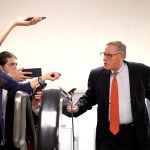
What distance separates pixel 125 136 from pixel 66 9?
2.04 metres

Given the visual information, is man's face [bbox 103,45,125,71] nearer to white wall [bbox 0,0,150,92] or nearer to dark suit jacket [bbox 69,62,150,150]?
dark suit jacket [bbox 69,62,150,150]

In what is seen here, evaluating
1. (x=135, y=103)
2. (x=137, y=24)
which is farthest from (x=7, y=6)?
(x=135, y=103)

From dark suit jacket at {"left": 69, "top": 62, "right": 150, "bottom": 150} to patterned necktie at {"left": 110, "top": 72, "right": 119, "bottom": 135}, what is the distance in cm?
5

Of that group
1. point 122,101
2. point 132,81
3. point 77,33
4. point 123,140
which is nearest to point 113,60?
point 132,81

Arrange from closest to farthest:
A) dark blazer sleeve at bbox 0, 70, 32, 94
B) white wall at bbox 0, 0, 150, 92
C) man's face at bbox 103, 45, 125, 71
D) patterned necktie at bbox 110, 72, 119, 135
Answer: dark blazer sleeve at bbox 0, 70, 32, 94 < patterned necktie at bbox 110, 72, 119, 135 < man's face at bbox 103, 45, 125, 71 < white wall at bbox 0, 0, 150, 92

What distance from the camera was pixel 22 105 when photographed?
1.03 meters

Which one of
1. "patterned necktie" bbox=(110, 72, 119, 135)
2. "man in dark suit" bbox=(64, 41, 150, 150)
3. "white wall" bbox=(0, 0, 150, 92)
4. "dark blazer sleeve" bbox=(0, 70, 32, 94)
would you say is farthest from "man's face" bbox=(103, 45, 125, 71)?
"white wall" bbox=(0, 0, 150, 92)

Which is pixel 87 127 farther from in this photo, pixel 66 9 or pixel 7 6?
pixel 7 6

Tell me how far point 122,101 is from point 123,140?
→ 323 millimetres

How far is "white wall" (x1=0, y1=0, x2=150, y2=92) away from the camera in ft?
13.4

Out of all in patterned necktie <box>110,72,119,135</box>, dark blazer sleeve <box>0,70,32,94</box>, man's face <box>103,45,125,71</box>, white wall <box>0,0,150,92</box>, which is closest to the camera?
dark blazer sleeve <box>0,70,32,94</box>

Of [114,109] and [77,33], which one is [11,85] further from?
[77,33]

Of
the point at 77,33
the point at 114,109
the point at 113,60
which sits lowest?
the point at 114,109

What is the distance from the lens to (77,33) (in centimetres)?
410
